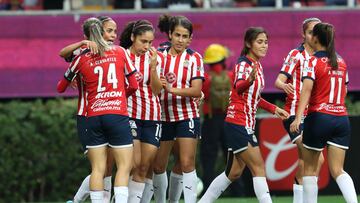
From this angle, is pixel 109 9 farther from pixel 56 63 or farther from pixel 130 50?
pixel 130 50

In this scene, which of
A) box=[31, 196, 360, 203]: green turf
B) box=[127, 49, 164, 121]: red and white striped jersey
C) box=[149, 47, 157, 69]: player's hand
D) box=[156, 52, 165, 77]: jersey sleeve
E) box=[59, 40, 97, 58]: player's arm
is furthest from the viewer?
box=[31, 196, 360, 203]: green turf

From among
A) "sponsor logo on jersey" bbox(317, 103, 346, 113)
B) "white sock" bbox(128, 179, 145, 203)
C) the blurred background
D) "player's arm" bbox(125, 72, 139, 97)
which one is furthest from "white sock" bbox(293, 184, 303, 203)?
the blurred background

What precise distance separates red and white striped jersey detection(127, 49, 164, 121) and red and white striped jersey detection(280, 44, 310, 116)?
1691mm

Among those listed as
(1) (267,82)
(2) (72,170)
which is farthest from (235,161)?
(1) (267,82)

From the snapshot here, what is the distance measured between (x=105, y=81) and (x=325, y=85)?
2330mm

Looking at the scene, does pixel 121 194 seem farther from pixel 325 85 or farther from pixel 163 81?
pixel 325 85

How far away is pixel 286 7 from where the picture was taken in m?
22.2

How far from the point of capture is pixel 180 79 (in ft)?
45.9

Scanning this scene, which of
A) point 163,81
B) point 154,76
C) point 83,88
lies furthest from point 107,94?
point 163,81

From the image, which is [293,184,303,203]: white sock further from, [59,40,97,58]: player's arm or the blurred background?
the blurred background

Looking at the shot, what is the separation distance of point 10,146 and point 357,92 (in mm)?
6691

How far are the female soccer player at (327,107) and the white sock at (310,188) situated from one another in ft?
0.81

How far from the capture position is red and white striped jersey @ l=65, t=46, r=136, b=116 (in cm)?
1274

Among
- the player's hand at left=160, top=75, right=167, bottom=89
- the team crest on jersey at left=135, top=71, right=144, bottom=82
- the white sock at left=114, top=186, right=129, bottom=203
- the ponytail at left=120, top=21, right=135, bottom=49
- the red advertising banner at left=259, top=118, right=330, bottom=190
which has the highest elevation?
the ponytail at left=120, top=21, right=135, bottom=49
